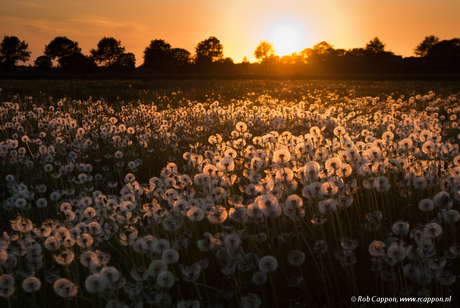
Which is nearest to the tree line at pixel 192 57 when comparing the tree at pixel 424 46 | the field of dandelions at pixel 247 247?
the tree at pixel 424 46

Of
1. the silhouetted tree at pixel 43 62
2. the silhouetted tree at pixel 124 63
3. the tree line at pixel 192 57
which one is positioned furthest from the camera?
the silhouetted tree at pixel 43 62

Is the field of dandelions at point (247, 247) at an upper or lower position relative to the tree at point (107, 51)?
lower

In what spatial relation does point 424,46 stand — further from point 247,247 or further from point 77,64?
point 247,247

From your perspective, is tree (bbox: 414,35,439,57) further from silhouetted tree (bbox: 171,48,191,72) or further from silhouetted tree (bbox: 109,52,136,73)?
silhouetted tree (bbox: 109,52,136,73)

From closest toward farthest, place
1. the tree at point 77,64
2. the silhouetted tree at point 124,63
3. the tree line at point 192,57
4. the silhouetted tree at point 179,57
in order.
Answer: the tree line at point 192,57, the tree at point 77,64, the silhouetted tree at point 124,63, the silhouetted tree at point 179,57

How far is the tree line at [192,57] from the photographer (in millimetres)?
86250

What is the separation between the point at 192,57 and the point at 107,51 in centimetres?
2932

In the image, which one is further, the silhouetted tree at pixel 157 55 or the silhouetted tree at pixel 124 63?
the silhouetted tree at pixel 157 55

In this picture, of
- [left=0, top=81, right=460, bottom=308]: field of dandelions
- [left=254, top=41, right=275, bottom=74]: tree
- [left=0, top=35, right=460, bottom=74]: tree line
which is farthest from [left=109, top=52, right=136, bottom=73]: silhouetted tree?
[left=0, top=81, right=460, bottom=308]: field of dandelions

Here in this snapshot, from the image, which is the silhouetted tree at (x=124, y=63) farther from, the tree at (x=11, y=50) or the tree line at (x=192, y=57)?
the tree at (x=11, y=50)

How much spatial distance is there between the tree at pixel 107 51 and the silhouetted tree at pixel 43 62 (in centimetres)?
1383

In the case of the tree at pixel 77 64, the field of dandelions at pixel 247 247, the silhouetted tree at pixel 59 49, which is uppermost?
the silhouetted tree at pixel 59 49

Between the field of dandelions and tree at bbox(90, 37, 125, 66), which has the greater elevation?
tree at bbox(90, 37, 125, 66)

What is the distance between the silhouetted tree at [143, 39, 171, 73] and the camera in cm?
10994
